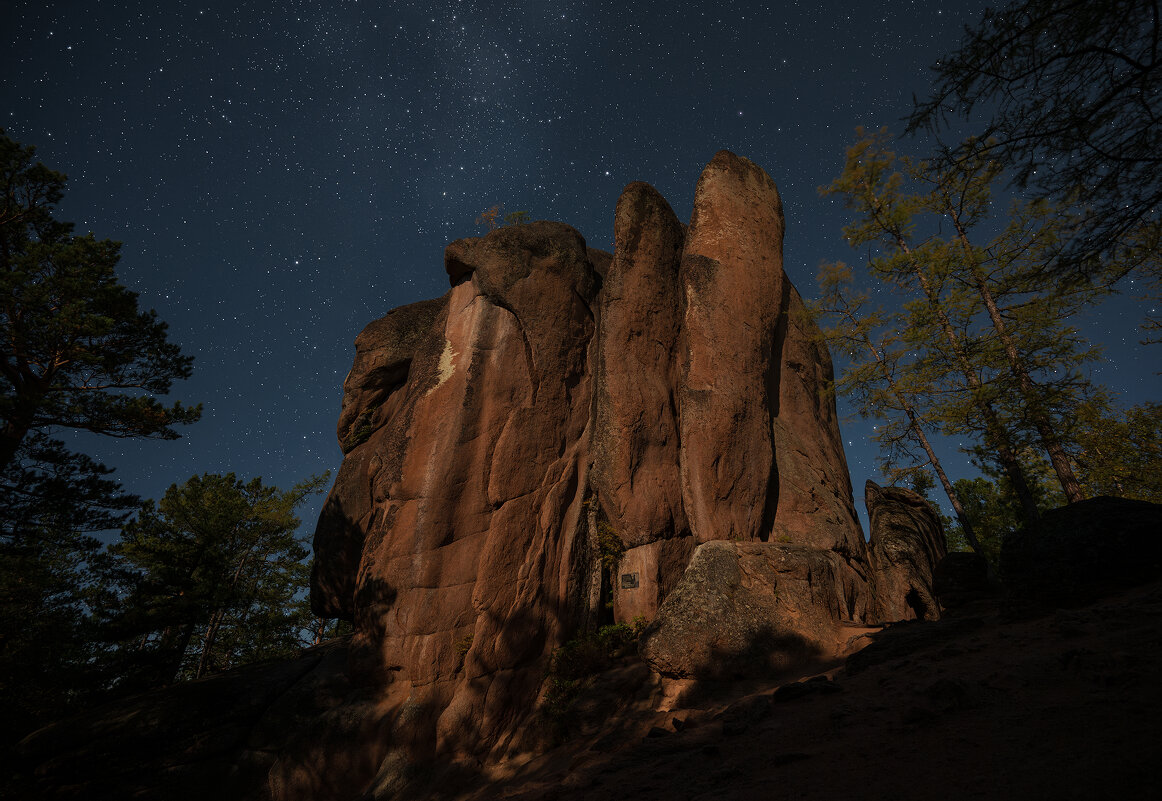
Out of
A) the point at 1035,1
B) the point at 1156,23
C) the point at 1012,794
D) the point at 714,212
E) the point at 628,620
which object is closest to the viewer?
the point at 1012,794

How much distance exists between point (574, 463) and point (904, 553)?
380 inches

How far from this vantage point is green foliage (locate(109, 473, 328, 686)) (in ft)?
68.4

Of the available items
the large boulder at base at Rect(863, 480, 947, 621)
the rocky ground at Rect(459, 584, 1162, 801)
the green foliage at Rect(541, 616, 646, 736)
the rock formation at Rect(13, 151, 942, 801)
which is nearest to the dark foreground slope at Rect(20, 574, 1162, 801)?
the rocky ground at Rect(459, 584, 1162, 801)

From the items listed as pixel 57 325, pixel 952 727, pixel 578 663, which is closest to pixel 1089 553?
pixel 952 727

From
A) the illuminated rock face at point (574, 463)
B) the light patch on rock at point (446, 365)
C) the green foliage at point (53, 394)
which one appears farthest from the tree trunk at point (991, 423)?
the green foliage at point (53, 394)

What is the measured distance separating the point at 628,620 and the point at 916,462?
37.4 ft

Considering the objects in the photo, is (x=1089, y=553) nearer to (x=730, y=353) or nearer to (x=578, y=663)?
(x=730, y=353)

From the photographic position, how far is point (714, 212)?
619 inches

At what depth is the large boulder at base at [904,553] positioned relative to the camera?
1325cm

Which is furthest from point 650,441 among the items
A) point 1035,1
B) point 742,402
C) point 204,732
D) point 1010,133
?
point 204,732

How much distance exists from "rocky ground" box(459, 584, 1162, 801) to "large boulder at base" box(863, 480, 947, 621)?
6604 millimetres

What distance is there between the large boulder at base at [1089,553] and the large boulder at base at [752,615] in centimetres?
362

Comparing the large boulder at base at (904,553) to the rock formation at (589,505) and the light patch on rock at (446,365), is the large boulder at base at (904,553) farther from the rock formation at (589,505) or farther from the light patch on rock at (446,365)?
the light patch on rock at (446,365)

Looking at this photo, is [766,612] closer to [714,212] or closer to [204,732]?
[714,212]
